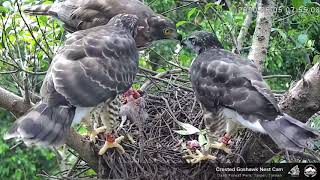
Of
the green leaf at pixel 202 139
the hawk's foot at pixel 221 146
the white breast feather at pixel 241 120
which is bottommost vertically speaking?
the green leaf at pixel 202 139

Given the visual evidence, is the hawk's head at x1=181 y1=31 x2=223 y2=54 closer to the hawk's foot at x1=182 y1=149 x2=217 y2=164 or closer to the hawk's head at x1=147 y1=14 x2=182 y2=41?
the hawk's head at x1=147 y1=14 x2=182 y2=41

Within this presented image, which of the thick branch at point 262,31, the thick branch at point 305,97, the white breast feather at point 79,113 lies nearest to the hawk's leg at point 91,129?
the white breast feather at point 79,113

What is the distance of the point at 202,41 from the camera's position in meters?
4.16

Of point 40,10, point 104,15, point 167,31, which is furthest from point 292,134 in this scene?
point 40,10

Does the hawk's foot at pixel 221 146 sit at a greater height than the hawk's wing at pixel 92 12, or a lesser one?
lesser

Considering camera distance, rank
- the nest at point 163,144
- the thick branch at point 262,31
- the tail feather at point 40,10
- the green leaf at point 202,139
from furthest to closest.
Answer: the tail feather at point 40,10 → the thick branch at point 262,31 → the green leaf at point 202,139 → the nest at point 163,144

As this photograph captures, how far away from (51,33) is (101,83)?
1407 millimetres

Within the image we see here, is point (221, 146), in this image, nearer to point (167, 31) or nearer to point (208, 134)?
point (208, 134)

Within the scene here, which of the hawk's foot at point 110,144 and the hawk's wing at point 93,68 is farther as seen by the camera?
the hawk's foot at point 110,144

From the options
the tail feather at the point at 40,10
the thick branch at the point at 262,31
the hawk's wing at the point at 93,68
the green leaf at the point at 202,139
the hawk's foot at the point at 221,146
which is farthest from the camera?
the tail feather at the point at 40,10

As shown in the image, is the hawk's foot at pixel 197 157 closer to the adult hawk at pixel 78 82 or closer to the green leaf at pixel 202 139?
the green leaf at pixel 202 139

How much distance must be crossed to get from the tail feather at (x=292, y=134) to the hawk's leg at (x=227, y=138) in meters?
0.75

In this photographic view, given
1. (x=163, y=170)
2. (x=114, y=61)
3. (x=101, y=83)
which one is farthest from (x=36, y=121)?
(x=163, y=170)

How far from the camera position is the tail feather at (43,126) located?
2.87 meters
